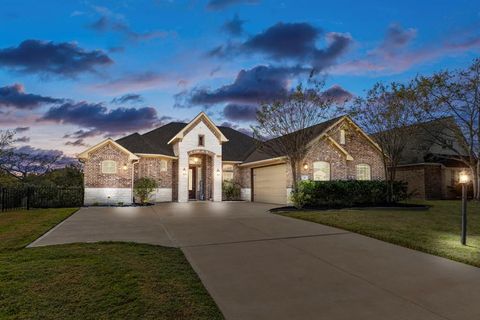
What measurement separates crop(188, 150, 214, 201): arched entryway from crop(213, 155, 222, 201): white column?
0.55 metres

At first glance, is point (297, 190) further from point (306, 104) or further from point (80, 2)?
point (80, 2)

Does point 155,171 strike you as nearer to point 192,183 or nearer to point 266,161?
point 192,183

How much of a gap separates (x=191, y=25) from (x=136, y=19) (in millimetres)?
2339

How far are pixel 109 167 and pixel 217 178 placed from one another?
7362 mm

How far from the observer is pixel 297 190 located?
16203 millimetres

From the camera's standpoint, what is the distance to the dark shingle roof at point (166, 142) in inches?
883

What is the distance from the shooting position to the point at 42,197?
61.5 feet

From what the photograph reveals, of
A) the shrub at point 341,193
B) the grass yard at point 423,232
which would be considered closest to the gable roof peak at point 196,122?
the shrub at point 341,193

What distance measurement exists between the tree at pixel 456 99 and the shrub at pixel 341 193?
5511 mm

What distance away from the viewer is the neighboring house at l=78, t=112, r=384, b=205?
795 inches

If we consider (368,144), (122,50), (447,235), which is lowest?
(447,235)

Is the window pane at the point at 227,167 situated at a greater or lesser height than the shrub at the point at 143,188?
greater

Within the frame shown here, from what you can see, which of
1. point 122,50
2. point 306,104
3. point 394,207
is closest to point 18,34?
point 122,50

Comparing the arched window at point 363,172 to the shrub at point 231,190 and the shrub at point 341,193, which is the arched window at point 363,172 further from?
the shrub at point 231,190
